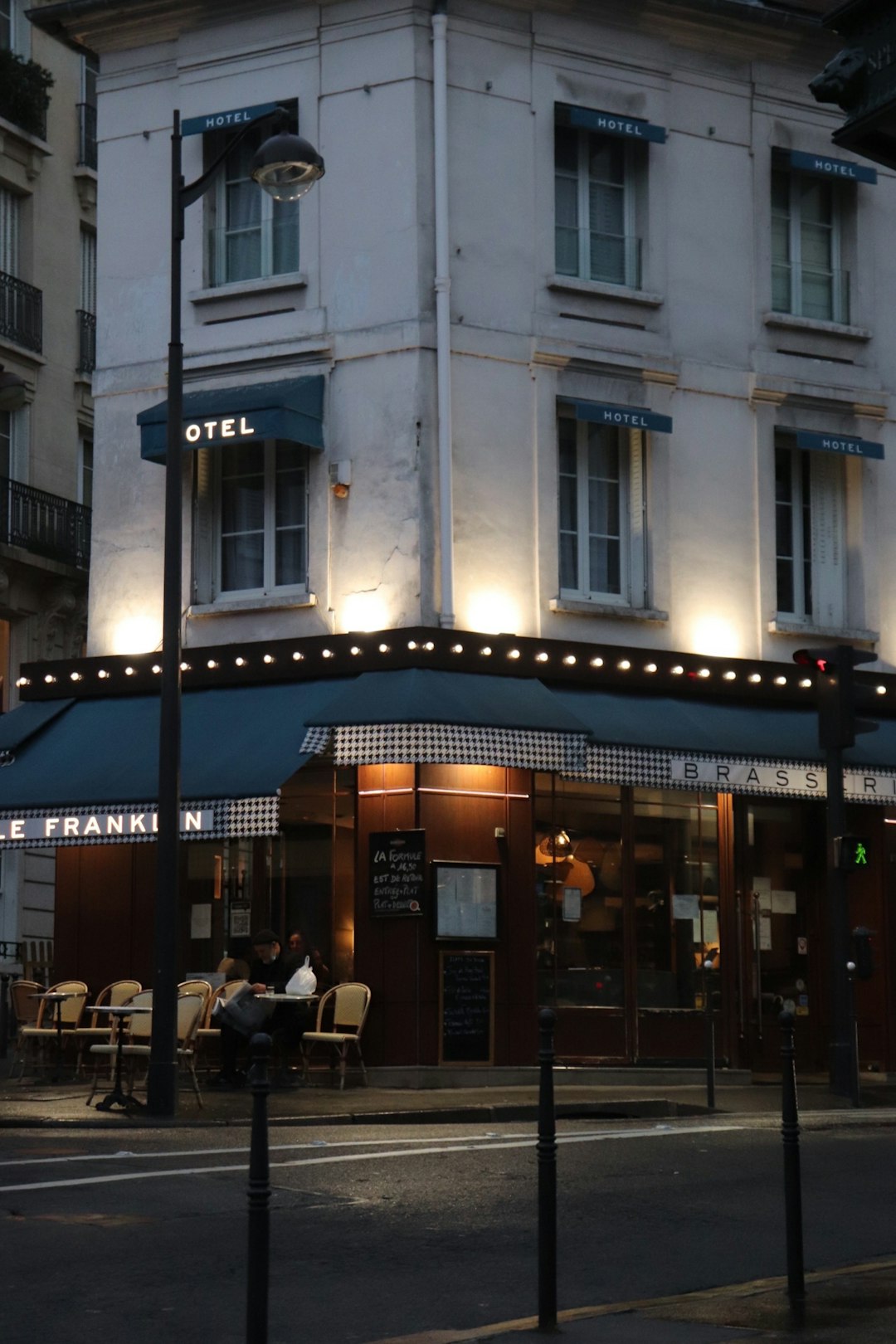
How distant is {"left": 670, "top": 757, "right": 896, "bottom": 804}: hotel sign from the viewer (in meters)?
22.0

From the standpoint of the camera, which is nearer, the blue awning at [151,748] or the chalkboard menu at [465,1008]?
the blue awning at [151,748]

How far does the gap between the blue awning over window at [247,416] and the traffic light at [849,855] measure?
677 centimetres

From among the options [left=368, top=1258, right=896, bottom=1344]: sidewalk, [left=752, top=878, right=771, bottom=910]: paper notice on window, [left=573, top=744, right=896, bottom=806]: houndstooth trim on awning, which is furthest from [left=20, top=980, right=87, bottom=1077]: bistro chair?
[left=368, top=1258, right=896, bottom=1344]: sidewalk

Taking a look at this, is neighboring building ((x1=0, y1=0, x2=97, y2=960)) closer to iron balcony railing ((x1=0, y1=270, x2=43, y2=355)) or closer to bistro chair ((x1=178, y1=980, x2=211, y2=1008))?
iron balcony railing ((x1=0, y1=270, x2=43, y2=355))

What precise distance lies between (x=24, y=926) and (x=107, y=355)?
33.4 ft

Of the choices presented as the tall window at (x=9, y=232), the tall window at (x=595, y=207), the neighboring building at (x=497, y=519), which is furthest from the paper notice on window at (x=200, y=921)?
the tall window at (x=9, y=232)

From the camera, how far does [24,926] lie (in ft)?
101

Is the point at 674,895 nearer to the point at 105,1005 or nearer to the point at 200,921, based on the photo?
the point at 200,921

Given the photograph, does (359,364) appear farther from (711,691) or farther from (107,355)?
(711,691)

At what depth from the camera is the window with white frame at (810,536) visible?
2447 centimetres

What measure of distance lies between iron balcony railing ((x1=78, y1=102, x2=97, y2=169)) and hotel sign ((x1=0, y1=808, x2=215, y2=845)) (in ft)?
50.1

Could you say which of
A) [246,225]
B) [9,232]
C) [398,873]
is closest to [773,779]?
[398,873]

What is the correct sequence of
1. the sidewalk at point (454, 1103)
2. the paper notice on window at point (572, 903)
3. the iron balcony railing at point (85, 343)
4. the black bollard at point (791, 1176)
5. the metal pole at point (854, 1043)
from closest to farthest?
the black bollard at point (791, 1176) → the sidewalk at point (454, 1103) → the metal pole at point (854, 1043) → the paper notice on window at point (572, 903) → the iron balcony railing at point (85, 343)

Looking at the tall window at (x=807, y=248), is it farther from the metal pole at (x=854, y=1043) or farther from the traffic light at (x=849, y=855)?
the metal pole at (x=854, y=1043)
